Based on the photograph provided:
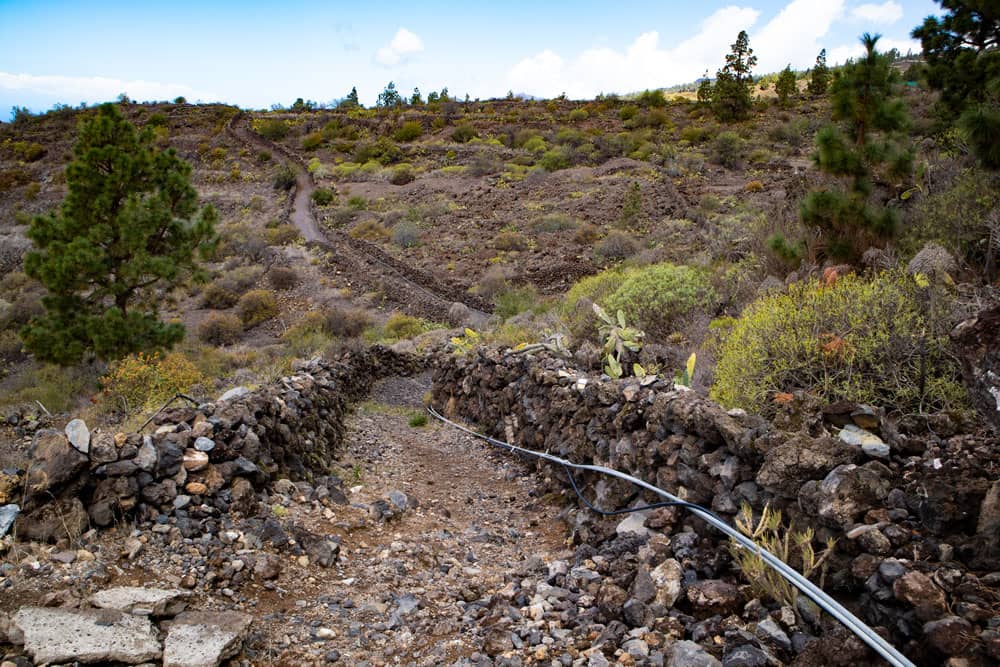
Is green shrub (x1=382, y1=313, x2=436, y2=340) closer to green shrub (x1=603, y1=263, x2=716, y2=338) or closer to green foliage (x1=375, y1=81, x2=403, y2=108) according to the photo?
green shrub (x1=603, y1=263, x2=716, y2=338)

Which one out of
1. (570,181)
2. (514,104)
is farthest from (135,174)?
(514,104)

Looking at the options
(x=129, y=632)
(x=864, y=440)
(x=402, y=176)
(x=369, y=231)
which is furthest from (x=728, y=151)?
(x=129, y=632)

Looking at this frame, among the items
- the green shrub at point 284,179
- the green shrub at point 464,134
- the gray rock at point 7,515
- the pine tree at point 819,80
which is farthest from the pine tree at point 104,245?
the pine tree at point 819,80

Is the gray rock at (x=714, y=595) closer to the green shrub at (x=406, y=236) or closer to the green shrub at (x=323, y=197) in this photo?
the green shrub at (x=406, y=236)

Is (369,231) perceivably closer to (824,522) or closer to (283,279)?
(283,279)

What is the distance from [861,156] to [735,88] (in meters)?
37.5

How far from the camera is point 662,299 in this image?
799cm

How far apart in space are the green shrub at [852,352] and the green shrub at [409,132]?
45.2 metres

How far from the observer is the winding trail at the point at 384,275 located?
690 inches

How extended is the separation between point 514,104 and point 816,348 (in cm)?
5834

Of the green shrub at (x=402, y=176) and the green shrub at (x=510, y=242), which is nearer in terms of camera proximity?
the green shrub at (x=510, y=242)

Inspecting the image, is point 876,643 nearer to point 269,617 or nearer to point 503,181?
point 269,617

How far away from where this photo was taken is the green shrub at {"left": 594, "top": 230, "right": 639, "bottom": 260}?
19.1 m

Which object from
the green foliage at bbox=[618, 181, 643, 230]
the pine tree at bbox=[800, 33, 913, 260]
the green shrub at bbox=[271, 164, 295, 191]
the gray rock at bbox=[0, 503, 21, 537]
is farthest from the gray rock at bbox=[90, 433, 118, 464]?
the green shrub at bbox=[271, 164, 295, 191]
